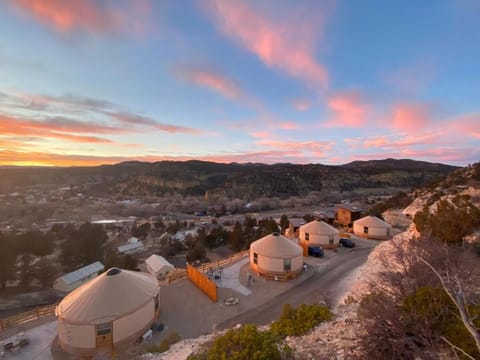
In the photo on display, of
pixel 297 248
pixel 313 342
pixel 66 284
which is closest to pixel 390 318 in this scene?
pixel 313 342

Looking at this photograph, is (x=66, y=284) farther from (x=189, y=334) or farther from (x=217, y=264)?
(x=189, y=334)

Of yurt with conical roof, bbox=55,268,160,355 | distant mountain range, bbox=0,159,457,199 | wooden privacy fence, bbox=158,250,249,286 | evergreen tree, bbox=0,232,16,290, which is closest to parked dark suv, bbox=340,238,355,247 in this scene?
wooden privacy fence, bbox=158,250,249,286

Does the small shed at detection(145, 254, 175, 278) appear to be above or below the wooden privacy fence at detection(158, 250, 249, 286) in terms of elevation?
below

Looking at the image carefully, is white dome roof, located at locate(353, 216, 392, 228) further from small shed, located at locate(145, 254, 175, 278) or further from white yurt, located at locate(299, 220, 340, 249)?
small shed, located at locate(145, 254, 175, 278)

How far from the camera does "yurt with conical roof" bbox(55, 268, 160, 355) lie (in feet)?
39.7

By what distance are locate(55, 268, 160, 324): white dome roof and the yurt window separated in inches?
8.7

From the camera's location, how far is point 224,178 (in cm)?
11300

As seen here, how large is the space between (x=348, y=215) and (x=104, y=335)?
35.4 meters

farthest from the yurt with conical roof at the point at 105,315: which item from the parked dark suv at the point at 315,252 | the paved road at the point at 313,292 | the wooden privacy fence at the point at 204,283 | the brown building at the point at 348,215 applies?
the brown building at the point at 348,215

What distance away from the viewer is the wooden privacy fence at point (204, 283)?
1596cm

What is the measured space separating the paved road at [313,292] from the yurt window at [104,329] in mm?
4882

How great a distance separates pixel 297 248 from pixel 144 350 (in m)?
12.2

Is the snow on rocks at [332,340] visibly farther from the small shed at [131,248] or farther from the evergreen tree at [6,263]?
the small shed at [131,248]

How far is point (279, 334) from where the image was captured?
9031 millimetres
